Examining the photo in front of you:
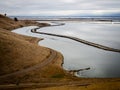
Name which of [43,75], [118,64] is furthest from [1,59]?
[118,64]

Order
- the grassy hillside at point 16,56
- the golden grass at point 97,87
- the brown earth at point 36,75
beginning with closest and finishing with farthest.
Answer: the golden grass at point 97,87
the brown earth at point 36,75
the grassy hillside at point 16,56

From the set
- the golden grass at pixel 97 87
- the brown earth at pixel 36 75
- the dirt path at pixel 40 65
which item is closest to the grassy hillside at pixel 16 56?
the brown earth at pixel 36 75

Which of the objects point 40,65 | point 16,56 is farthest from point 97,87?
point 16,56

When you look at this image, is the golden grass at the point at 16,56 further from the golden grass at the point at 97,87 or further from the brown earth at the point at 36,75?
the golden grass at the point at 97,87

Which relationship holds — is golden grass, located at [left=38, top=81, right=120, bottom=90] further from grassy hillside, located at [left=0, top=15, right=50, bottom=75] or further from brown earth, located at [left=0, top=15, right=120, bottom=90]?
grassy hillside, located at [left=0, top=15, right=50, bottom=75]

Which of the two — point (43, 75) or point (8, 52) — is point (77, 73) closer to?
point (43, 75)

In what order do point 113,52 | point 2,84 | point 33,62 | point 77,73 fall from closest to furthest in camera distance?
point 2,84
point 77,73
point 33,62
point 113,52

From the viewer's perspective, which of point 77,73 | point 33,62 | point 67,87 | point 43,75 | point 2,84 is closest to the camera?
point 67,87

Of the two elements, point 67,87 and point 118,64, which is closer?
point 67,87
